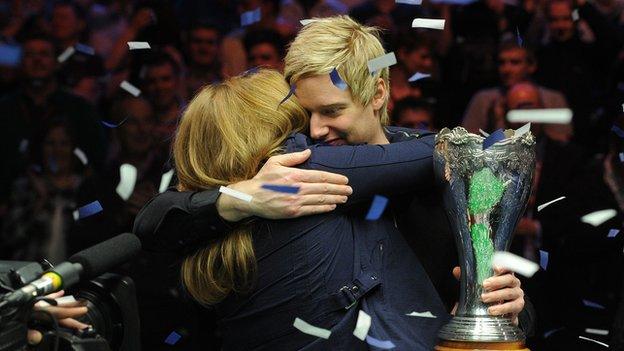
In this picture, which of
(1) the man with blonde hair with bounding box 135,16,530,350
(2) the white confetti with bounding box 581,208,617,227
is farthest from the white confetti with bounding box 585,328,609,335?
(1) the man with blonde hair with bounding box 135,16,530,350

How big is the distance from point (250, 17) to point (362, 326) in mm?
2504

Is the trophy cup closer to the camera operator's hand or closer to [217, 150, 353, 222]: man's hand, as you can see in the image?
[217, 150, 353, 222]: man's hand

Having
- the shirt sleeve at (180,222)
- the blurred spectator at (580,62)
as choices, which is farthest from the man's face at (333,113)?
the blurred spectator at (580,62)

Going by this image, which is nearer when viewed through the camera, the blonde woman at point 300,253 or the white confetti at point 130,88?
the blonde woman at point 300,253

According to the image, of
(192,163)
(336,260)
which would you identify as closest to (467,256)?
(336,260)

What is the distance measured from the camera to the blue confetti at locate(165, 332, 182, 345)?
3.93 meters

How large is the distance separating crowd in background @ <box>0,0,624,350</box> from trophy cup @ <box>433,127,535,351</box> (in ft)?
4.82

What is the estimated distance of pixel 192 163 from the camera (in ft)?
9.36

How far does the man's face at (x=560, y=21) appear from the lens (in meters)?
4.52

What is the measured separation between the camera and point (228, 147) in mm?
2785

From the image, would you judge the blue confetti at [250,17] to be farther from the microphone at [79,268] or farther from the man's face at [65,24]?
the microphone at [79,268]

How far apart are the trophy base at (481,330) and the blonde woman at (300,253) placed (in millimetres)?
131

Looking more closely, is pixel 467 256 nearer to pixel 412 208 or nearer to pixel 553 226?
pixel 412 208

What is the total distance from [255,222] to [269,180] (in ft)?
0.46
